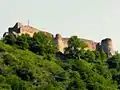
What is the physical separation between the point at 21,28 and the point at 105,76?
10148 millimetres

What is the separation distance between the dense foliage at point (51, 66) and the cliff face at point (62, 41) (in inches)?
38.7

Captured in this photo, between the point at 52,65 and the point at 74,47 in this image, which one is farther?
the point at 74,47

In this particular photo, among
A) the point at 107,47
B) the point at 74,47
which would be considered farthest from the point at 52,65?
the point at 107,47

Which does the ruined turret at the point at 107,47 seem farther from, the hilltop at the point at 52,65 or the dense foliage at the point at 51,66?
the dense foliage at the point at 51,66

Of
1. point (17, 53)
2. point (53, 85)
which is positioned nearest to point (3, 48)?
point (17, 53)

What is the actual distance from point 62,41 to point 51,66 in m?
9.40

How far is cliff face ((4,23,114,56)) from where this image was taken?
8569 centimetres

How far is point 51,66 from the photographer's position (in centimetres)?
7962

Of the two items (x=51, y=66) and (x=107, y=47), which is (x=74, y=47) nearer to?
(x=107, y=47)

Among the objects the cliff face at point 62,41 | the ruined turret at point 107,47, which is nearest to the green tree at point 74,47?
the cliff face at point 62,41

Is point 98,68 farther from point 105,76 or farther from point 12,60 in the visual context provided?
point 12,60

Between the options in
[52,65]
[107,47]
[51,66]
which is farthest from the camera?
[107,47]

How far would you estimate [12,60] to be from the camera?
3039 inches

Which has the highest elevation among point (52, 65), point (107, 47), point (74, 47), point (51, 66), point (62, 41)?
point (62, 41)
